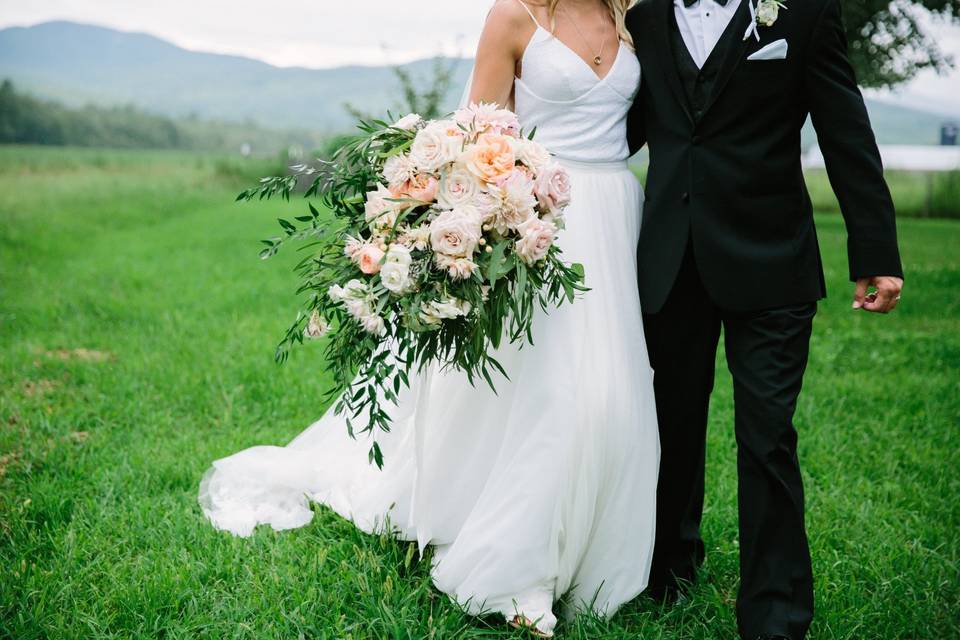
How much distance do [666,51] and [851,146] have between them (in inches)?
26.7

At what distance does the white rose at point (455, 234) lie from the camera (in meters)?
2.43

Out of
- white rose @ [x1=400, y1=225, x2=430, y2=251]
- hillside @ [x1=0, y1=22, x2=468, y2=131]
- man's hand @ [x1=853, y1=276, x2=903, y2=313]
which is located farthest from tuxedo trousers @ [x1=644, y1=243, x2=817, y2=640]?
hillside @ [x1=0, y1=22, x2=468, y2=131]

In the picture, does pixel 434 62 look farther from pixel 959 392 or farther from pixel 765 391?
pixel 765 391

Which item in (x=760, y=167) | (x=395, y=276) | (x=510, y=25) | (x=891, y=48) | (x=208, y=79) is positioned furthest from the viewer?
(x=208, y=79)

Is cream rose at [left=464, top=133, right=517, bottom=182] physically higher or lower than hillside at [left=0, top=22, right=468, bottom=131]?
lower

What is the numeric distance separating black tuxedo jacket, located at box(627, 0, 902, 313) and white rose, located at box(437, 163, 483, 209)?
0.80 metres

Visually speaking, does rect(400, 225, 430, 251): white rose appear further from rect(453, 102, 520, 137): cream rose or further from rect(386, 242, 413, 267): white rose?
rect(453, 102, 520, 137): cream rose

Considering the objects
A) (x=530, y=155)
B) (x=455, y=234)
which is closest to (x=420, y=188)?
(x=455, y=234)

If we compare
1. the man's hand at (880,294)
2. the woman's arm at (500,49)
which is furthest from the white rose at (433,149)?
the man's hand at (880,294)

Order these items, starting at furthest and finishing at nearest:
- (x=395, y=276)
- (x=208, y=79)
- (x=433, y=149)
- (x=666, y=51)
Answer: (x=208, y=79), (x=666, y=51), (x=433, y=149), (x=395, y=276)

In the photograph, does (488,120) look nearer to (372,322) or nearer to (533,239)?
(533,239)

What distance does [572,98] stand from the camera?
10.1 feet

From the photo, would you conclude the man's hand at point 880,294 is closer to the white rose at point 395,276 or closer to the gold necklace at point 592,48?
the gold necklace at point 592,48

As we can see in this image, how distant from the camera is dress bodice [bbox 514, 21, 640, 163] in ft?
9.95
